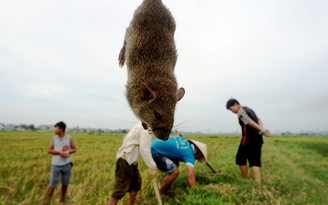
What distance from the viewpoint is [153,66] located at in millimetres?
1442

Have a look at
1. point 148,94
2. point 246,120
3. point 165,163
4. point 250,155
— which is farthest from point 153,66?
point 250,155

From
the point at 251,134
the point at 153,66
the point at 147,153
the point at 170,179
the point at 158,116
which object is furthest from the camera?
the point at 251,134

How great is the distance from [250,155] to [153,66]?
24.7ft

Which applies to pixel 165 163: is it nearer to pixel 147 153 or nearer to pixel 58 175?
pixel 147 153

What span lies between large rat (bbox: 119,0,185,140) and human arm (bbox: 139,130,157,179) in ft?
12.2

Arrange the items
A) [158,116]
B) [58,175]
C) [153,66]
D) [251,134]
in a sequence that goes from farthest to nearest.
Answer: [251,134] < [58,175] < [158,116] < [153,66]

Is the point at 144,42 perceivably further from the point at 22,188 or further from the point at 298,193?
the point at 22,188

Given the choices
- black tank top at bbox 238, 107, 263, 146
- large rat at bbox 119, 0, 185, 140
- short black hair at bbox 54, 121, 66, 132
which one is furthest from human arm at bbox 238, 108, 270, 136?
large rat at bbox 119, 0, 185, 140

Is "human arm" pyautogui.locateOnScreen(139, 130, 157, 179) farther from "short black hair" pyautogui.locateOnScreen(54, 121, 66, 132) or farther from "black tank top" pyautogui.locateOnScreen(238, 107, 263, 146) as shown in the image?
"black tank top" pyautogui.locateOnScreen(238, 107, 263, 146)

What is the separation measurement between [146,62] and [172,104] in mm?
375

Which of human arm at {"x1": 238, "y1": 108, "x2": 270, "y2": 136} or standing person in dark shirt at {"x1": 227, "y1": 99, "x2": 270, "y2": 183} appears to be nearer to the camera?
human arm at {"x1": 238, "y1": 108, "x2": 270, "y2": 136}

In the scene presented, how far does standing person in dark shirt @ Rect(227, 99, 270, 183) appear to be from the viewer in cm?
762

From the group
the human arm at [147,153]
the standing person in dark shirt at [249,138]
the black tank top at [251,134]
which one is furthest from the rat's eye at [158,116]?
the black tank top at [251,134]

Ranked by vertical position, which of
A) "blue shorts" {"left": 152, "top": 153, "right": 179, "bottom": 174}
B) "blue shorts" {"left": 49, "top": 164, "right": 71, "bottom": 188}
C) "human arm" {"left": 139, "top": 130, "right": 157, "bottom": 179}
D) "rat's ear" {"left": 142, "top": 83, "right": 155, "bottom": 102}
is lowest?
"blue shorts" {"left": 49, "top": 164, "right": 71, "bottom": 188}
